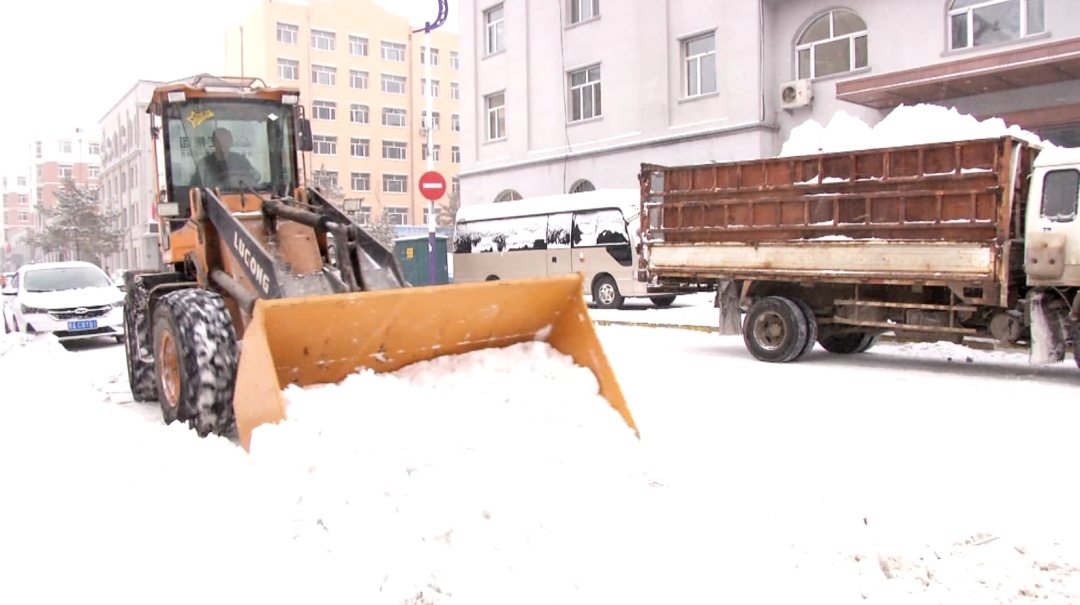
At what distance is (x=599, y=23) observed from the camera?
75.6ft

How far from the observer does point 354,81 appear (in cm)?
5669

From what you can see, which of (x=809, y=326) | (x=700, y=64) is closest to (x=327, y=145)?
(x=700, y=64)

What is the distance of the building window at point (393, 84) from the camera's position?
57969mm

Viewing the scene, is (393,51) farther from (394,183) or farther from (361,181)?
(361,181)

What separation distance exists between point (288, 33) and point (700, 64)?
134ft

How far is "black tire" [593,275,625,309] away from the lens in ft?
61.3

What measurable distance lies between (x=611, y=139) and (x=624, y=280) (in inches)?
227

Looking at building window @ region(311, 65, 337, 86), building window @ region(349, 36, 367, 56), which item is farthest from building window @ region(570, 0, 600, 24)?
building window @ region(349, 36, 367, 56)

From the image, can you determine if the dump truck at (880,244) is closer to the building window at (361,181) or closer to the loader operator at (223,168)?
the loader operator at (223,168)

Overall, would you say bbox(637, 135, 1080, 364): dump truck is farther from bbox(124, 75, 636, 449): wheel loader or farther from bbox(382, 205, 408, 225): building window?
bbox(382, 205, 408, 225): building window

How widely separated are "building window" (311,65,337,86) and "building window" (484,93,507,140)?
104 ft

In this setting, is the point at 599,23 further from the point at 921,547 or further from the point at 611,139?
the point at 921,547

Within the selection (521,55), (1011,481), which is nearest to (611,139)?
(521,55)

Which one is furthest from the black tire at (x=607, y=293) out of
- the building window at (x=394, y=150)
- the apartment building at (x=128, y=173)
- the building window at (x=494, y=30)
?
the apartment building at (x=128, y=173)
